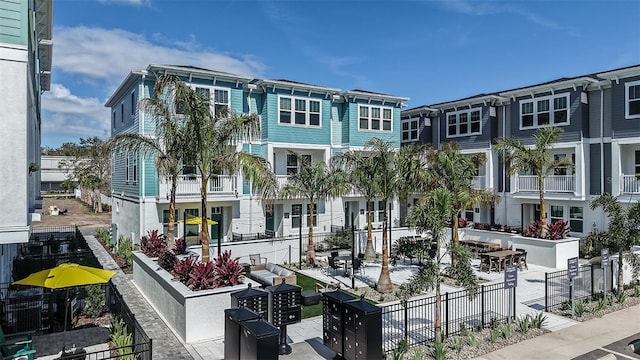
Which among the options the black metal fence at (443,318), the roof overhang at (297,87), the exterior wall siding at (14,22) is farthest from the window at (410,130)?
the exterior wall siding at (14,22)

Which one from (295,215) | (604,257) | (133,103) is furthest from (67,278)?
(295,215)

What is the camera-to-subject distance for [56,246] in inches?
905

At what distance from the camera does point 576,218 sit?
24.7 metres

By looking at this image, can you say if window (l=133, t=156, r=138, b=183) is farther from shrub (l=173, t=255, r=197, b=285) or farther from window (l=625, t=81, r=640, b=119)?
window (l=625, t=81, r=640, b=119)

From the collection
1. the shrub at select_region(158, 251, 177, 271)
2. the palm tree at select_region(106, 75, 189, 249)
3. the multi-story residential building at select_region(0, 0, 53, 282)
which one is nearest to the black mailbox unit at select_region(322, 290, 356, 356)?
the shrub at select_region(158, 251, 177, 271)

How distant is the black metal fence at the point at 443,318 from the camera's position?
1062cm

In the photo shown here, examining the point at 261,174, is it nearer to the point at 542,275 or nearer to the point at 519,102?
the point at 542,275

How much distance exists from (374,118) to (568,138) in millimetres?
12254

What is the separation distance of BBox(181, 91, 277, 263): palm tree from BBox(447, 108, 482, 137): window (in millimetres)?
20990

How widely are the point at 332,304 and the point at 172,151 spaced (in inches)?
382

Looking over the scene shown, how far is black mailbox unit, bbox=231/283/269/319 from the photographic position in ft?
30.9

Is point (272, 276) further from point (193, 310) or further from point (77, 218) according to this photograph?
point (77, 218)

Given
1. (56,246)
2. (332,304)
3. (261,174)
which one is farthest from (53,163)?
(332,304)

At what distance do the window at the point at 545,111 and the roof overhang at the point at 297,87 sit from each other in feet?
41.4
